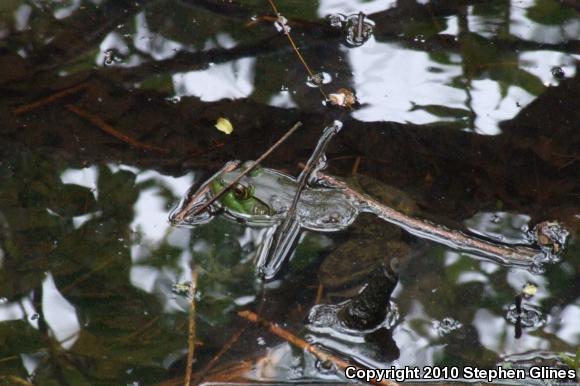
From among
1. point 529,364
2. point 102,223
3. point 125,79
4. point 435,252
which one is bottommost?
point 529,364

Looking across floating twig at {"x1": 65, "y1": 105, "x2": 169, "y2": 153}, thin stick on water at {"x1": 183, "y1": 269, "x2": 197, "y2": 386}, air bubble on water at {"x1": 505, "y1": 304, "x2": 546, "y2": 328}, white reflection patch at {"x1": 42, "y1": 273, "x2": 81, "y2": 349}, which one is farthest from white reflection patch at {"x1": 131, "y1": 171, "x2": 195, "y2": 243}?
air bubble on water at {"x1": 505, "y1": 304, "x2": 546, "y2": 328}

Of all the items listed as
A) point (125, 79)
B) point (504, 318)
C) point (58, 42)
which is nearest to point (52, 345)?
point (125, 79)

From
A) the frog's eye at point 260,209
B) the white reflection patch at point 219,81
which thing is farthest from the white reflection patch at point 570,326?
the white reflection patch at point 219,81

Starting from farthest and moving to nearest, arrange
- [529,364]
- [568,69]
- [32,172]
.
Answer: [568,69]
[32,172]
[529,364]

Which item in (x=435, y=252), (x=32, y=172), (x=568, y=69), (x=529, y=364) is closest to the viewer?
(x=529, y=364)

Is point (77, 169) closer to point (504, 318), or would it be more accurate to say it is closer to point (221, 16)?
point (221, 16)

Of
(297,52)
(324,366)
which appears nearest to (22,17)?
(297,52)

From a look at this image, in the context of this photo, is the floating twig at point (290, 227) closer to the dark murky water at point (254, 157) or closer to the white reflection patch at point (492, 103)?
the dark murky water at point (254, 157)
